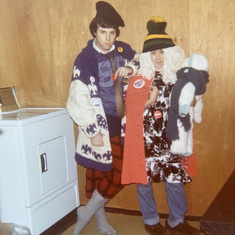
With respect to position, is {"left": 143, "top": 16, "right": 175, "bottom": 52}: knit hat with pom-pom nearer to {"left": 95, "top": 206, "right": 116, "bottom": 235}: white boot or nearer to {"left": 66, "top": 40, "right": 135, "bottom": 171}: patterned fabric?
{"left": 66, "top": 40, "right": 135, "bottom": 171}: patterned fabric

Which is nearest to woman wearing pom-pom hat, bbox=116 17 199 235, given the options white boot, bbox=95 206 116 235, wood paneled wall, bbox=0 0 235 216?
wood paneled wall, bbox=0 0 235 216

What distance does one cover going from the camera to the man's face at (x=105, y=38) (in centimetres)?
207

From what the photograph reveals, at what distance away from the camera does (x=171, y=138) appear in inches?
76.9

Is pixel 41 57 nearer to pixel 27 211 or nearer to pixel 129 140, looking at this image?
pixel 129 140

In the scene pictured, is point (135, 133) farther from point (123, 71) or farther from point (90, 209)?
point (90, 209)

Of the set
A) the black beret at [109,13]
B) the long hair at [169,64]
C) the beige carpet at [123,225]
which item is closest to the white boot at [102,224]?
the beige carpet at [123,225]

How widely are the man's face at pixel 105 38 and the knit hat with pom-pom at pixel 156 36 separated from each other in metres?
0.20

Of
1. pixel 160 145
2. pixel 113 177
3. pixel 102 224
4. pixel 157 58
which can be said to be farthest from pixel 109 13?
pixel 102 224

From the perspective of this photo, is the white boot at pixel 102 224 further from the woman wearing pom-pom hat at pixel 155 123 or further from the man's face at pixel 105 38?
the man's face at pixel 105 38

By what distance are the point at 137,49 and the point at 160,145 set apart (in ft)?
1.87

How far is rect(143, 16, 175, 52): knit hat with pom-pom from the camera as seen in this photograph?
6.46ft

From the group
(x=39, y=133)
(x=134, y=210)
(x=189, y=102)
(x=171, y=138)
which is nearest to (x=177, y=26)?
(x=189, y=102)

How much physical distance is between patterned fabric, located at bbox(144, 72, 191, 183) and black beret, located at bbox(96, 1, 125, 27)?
0.40m

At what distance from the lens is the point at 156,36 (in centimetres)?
199
